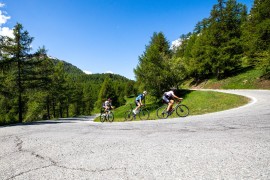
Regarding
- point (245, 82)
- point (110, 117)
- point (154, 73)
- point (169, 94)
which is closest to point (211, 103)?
point (169, 94)

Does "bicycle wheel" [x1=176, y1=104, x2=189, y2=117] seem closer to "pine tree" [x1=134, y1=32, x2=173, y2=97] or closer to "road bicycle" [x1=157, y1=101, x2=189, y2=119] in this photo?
"road bicycle" [x1=157, y1=101, x2=189, y2=119]

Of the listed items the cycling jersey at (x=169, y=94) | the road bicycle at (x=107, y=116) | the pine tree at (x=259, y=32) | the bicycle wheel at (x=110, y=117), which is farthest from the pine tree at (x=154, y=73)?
the cycling jersey at (x=169, y=94)

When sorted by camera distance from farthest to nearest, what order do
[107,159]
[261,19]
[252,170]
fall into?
[261,19] < [107,159] < [252,170]

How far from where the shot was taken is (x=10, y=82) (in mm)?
25953

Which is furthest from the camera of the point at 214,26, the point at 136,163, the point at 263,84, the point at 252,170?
the point at 214,26

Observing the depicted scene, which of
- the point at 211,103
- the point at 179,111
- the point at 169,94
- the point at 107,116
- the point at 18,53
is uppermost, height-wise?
the point at 18,53

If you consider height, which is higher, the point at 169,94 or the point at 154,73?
the point at 154,73

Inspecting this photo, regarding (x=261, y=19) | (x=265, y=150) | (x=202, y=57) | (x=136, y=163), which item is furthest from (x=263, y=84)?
(x=136, y=163)

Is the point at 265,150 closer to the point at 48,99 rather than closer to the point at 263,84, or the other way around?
the point at 263,84

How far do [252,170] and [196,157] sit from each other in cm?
112

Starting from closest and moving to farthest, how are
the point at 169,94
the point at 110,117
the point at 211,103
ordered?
1. the point at 169,94
2. the point at 110,117
3. the point at 211,103

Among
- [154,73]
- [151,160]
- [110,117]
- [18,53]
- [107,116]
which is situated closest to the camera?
[151,160]

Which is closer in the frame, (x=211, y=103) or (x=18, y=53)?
(x=211, y=103)

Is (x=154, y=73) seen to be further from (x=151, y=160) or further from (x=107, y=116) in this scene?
(x=151, y=160)
